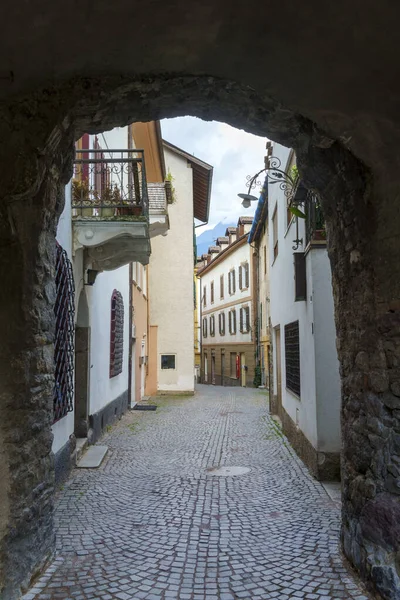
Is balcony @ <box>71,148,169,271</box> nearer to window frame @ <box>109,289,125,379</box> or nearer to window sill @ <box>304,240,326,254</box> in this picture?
window frame @ <box>109,289,125,379</box>

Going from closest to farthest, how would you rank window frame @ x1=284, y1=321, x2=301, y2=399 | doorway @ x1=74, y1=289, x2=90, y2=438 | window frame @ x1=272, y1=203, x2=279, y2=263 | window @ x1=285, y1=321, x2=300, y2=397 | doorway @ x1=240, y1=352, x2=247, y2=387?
window frame @ x1=284, y1=321, x2=301, y2=399 → window @ x1=285, y1=321, x2=300, y2=397 → doorway @ x1=74, y1=289, x2=90, y2=438 → window frame @ x1=272, y1=203, x2=279, y2=263 → doorway @ x1=240, y1=352, x2=247, y2=387

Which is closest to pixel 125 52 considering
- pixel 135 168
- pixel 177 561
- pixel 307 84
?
pixel 307 84

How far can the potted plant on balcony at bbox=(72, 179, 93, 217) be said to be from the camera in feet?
24.1

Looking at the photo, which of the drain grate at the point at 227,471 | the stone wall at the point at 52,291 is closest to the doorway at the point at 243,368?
the drain grate at the point at 227,471

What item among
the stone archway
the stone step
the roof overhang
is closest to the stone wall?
the stone archway

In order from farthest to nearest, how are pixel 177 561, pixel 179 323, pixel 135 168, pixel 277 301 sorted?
pixel 179 323
pixel 277 301
pixel 135 168
pixel 177 561

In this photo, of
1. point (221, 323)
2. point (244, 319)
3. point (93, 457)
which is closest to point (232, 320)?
point (244, 319)

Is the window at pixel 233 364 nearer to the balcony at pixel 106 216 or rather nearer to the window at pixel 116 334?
the window at pixel 116 334

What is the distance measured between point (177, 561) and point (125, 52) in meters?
3.64

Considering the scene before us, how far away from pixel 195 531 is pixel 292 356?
4.58 meters

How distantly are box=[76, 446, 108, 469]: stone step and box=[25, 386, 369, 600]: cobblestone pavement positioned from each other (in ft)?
0.54

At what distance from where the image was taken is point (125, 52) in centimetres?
335

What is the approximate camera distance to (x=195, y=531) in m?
4.48

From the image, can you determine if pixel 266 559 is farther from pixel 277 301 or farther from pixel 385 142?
pixel 277 301
